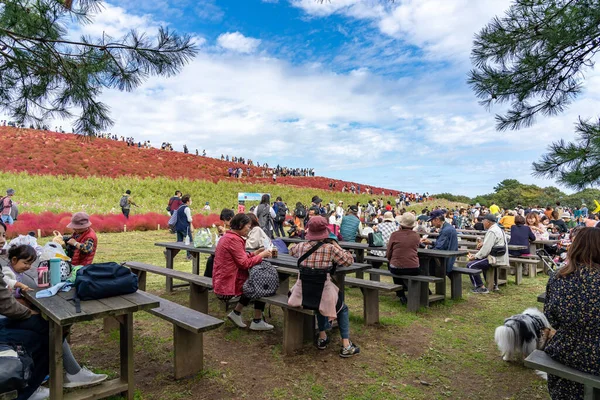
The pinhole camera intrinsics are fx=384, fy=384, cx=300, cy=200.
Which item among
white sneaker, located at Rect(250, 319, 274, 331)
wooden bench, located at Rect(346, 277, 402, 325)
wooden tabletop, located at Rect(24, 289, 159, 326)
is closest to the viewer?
wooden tabletop, located at Rect(24, 289, 159, 326)

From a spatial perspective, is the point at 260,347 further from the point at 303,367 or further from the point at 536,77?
the point at 536,77

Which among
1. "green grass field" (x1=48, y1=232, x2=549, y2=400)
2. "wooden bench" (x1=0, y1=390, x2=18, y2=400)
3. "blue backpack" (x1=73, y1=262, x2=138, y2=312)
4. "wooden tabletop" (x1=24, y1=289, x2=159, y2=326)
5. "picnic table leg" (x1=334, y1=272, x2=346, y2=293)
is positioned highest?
"blue backpack" (x1=73, y1=262, x2=138, y2=312)

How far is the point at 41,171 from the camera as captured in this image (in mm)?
A: 26812

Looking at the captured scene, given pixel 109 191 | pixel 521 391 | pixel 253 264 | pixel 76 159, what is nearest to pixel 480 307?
pixel 521 391

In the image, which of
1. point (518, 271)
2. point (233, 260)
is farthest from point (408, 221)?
point (518, 271)

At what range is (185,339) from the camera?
3.27 meters

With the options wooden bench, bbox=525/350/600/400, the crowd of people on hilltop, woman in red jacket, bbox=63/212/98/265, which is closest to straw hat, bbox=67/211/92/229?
woman in red jacket, bbox=63/212/98/265

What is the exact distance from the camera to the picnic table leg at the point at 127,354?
2.95 meters

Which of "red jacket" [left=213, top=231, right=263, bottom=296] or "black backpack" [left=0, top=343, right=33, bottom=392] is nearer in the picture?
"black backpack" [left=0, top=343, right=33, bottom=392]

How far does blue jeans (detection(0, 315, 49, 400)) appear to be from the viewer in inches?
106

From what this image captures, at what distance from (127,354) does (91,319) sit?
1.82ft

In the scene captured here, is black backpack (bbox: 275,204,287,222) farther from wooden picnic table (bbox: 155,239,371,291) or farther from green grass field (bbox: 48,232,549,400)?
green grass field (bbox: 48,232,549,400)

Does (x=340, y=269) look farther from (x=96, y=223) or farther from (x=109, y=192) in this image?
(x=109, y=192)

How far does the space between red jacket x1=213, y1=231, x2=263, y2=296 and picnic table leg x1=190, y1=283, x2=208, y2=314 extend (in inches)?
30.5
